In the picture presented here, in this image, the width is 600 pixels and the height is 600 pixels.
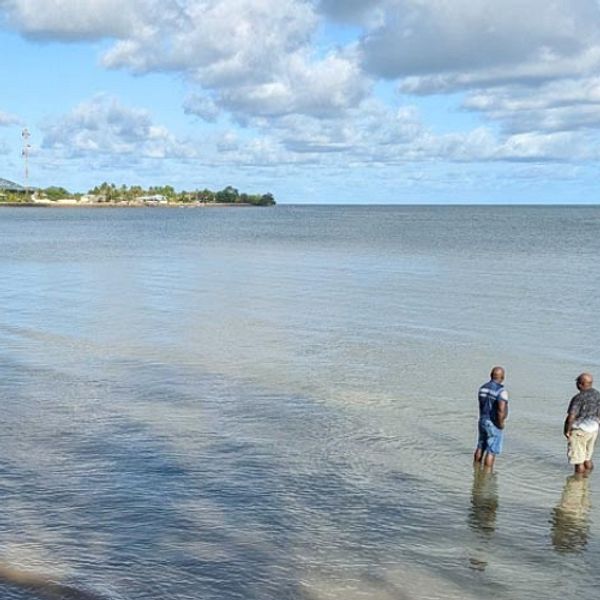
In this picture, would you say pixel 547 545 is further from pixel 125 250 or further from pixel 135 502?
pixel 125 250

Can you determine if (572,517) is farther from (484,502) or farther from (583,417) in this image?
(583,417)

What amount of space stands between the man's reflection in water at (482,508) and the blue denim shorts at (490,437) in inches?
14.2

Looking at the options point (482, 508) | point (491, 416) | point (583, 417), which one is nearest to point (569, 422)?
point (583, 417)

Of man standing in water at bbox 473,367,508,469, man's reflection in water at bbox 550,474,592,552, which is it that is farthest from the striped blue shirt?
man's reflection in water at bbox 550,474,592,552

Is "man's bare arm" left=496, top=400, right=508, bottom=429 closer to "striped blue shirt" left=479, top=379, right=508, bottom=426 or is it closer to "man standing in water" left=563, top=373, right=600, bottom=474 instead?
→ "striped blue shirt" left=479, top=379, right=508, bottom=426

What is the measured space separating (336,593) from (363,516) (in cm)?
254

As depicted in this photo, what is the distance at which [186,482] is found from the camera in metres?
14.2

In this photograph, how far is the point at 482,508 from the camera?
13344 mm

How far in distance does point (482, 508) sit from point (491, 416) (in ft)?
5.85

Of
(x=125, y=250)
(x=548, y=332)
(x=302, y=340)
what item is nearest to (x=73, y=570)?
(x=302, y=340)

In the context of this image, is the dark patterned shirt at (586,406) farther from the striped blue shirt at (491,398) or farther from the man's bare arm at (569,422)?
the striped blue shirt at (491,398)

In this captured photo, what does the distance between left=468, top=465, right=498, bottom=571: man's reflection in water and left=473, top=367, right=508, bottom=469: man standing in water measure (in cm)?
26

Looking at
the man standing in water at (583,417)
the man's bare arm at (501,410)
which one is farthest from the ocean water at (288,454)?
the man's bare arm at (501,410)

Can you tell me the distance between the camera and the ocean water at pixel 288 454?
11.0 m
